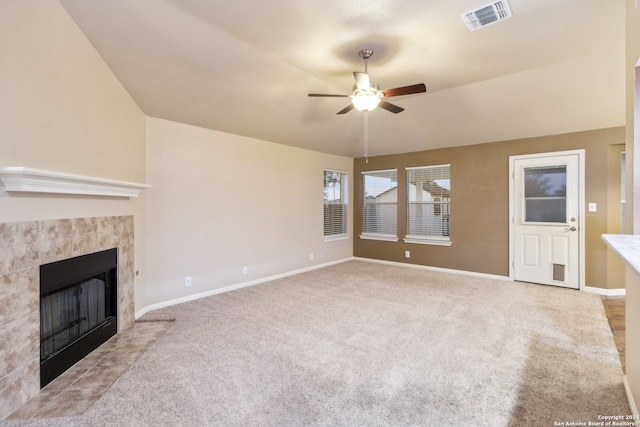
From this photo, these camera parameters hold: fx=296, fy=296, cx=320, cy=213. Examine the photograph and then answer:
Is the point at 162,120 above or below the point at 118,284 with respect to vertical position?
above

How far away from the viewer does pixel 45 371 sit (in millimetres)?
2197

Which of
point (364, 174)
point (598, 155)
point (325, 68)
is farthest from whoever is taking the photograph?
point (364, 174)

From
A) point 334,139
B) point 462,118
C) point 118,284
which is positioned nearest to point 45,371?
point 118,284

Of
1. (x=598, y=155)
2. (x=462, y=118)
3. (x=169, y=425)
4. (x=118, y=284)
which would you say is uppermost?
(x=462, y=118)

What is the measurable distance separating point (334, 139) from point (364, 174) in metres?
1.52

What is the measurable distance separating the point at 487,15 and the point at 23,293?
412 cm

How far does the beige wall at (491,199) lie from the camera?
14.4 ft

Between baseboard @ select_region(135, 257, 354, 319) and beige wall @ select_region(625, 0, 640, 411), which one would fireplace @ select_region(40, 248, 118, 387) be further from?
beige wall @ select_region(625, 0, 640, 411)

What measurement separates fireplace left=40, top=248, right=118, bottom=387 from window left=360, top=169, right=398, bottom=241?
198 inches

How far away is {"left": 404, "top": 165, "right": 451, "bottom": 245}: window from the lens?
228 inches

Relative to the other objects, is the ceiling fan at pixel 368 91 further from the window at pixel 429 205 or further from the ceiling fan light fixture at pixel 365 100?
the window at pixel 429 205

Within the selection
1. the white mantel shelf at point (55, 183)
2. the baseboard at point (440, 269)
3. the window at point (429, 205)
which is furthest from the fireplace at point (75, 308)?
the window at point (429, 205)

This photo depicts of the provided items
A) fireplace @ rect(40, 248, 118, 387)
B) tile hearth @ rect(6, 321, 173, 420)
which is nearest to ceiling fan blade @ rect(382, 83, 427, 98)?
fireplace @ rect(40, 248, 118, 387)

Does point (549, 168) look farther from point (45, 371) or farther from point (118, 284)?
point (45, 371)
